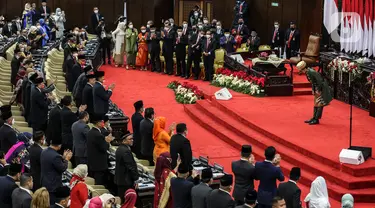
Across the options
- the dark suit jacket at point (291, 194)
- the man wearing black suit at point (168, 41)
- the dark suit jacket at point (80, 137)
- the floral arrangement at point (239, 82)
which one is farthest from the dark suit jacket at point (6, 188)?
the man wearing black suit at point (168, 41)

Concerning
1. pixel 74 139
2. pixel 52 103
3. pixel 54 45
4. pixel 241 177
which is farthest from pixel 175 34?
pixel 241 177

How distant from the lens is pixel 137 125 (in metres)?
14.3

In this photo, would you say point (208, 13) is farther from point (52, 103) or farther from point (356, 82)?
Answer: point (52, 103)

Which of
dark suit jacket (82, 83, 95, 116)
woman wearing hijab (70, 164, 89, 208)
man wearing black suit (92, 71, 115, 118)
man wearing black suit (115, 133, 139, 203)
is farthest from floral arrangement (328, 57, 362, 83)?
woman wearing hijab (70, 164, 89, 208)

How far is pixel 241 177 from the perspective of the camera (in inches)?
444

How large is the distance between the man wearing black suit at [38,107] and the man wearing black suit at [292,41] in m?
11.5

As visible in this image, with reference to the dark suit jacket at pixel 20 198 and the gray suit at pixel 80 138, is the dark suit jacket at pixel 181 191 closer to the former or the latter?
the dark suit jacket at pixel 20 198

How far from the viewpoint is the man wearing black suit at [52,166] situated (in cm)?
1128

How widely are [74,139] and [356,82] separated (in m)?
8.41

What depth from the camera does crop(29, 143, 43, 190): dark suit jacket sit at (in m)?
11.7

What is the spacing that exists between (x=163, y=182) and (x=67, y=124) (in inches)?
129

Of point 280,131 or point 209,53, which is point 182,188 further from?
point 209,53

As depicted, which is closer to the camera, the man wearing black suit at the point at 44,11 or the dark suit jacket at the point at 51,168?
the dark suit jacket at the point at 51,168

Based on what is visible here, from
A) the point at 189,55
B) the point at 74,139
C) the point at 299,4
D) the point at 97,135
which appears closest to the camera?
the point at 97,135
